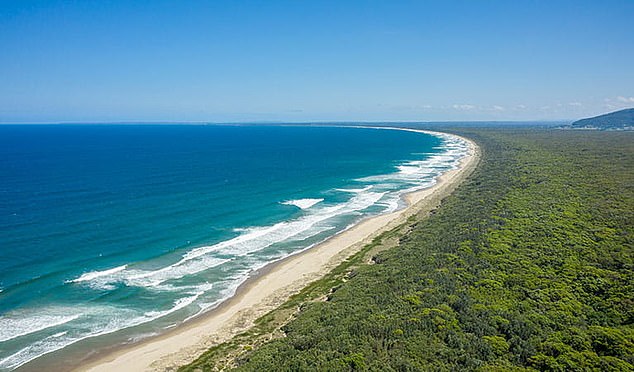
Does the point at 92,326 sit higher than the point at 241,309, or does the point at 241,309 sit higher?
the point at 92,326

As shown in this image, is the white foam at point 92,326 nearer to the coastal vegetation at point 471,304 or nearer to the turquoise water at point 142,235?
the turquoise water at point 142,235

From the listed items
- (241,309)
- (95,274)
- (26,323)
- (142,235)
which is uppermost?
(142,235)

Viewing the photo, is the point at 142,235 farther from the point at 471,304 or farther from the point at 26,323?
the point at 471,304

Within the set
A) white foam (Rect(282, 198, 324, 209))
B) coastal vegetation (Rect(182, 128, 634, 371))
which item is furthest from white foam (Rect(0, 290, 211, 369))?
white foam (Rect(282, 198, 324, 209))

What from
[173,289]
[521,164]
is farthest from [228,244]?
[521,164]

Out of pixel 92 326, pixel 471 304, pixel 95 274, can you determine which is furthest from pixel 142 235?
pixel 471 304
